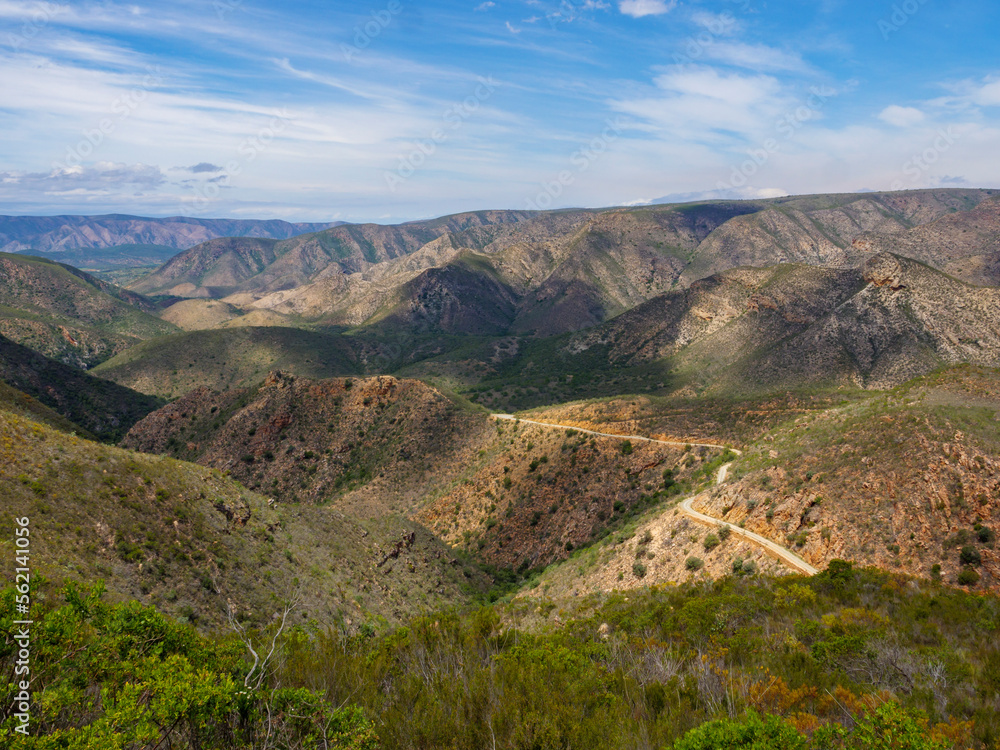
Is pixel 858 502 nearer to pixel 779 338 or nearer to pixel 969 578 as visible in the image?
pixel 969 578

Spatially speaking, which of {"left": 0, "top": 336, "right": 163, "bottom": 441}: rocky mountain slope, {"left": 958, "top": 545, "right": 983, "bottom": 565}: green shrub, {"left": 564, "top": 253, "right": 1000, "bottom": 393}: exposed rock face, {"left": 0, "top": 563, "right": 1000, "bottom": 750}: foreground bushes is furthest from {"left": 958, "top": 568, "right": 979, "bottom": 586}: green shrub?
{"left": 0, "top": 336, "right": 163, "bottom": 441}: rocky mountain slope

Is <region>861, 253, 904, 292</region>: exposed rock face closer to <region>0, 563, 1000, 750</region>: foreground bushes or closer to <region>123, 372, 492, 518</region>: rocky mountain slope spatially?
<region>123, 372, 492, 518</region>: rocky mountain slope

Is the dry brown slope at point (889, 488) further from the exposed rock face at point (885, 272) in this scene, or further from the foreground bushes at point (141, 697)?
→ the exposed rock face at point (885, 272)

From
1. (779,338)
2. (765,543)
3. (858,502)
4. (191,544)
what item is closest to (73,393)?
(191,544)

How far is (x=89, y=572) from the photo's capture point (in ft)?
62.5

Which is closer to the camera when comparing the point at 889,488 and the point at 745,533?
the point at 889,488

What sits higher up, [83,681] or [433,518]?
[83,681]

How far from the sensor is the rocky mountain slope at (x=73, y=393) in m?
83.2

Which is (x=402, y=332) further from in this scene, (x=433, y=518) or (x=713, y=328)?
(x=433, y=518)

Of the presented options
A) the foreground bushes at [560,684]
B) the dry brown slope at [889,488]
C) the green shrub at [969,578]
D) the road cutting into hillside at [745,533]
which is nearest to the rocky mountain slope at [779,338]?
the road cutting into hillside at [745,533]

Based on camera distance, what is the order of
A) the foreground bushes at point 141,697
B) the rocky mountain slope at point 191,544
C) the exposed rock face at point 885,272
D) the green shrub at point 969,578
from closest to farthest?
the foreground bushes at point 141,697 < the rocky mountain slope at point 191,544 < the green shrub at point 969,578 < the exposed rock face at point 885,272

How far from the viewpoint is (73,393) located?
293 ft

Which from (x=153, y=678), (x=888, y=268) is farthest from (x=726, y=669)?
(x=888, y=268)

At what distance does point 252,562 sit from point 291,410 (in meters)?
41.1
